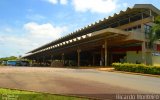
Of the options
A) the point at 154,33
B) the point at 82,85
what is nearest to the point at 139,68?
the point at 154,33

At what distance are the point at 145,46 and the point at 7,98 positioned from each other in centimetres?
3493

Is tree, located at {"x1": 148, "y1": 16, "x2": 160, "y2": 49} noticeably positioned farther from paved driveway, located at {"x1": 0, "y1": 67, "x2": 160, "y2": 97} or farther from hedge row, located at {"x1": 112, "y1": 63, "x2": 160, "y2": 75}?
paved driveway, located at {"x1": 0, "y1": 67, "x2": 160, "y2": 97}

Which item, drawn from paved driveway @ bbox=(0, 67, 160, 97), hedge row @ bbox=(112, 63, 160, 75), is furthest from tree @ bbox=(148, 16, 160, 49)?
paved driveway @ bbox=(0, 67, 160, 97)

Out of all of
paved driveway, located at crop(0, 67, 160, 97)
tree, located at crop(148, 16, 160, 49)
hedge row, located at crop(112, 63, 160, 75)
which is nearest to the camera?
paved driveway, located at crop(0, 67, 160, 97)

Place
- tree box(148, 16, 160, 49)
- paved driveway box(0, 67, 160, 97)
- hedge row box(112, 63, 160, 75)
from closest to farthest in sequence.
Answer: paved driveway box(0, 67, 160, 97) → hedge row box(112, 63, 160, 75) → tree box(148, 16, 160, 49)

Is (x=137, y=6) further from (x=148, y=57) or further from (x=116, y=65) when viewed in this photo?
(x=116, y=65)

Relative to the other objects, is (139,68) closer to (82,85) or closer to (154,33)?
(154,33)

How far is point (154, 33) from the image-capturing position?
39.6 meters

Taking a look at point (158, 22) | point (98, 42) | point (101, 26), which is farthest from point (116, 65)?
point (101, 26)

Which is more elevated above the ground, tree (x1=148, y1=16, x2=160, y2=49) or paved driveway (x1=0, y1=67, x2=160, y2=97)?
tree (x1=148, y1=16, x2=160, y2=49)

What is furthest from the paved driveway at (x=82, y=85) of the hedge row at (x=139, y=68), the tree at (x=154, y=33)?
the tree at (x=154, y=33)

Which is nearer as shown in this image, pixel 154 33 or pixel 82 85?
pixel 82 85

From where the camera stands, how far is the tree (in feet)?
116

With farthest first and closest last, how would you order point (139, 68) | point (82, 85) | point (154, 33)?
point (154, 33) → point (139, 68) → point (82, 85)
